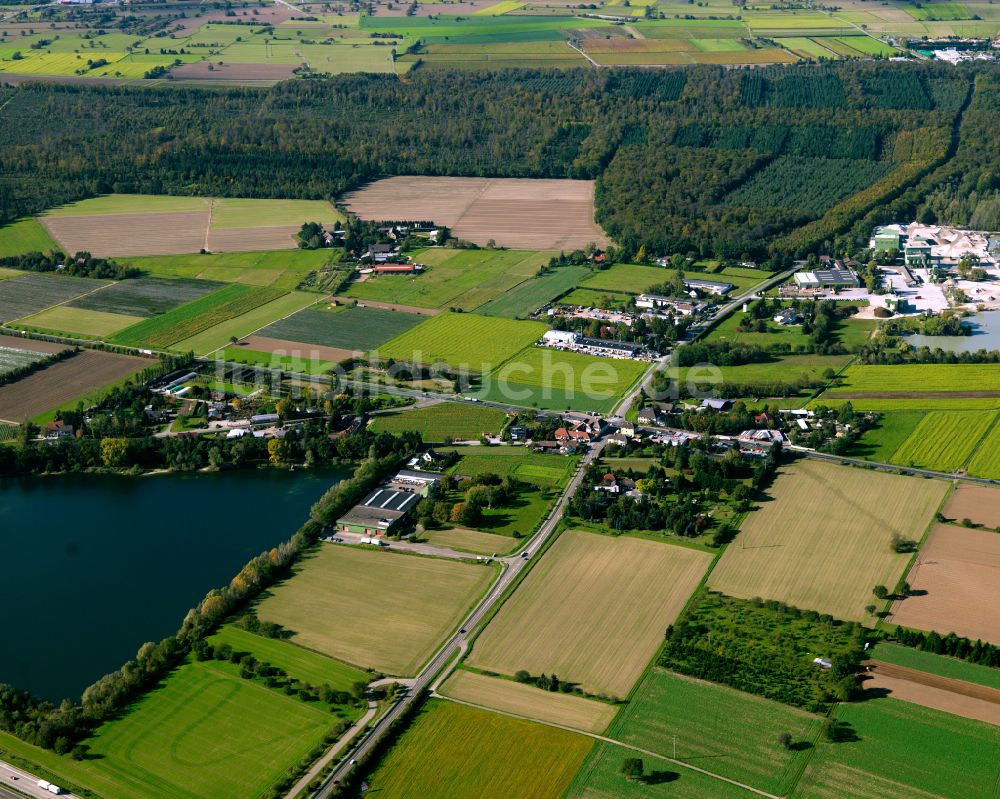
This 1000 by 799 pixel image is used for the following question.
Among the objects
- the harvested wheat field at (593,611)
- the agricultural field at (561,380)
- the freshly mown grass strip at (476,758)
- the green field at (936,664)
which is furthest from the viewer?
the agricultural field at (561,380)

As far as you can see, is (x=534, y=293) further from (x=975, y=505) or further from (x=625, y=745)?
(x=625, y=745)

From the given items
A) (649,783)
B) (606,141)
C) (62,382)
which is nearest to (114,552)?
(62,382)

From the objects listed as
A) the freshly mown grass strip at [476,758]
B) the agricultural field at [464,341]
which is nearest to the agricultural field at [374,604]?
the freshly mown grass strip at [476,758]

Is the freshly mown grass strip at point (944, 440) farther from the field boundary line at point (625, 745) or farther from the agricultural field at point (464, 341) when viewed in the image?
the field boundary line at point (625, 745)

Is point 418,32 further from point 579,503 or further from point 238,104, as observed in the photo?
point 579,503

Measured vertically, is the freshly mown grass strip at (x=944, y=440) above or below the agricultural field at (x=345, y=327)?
below
